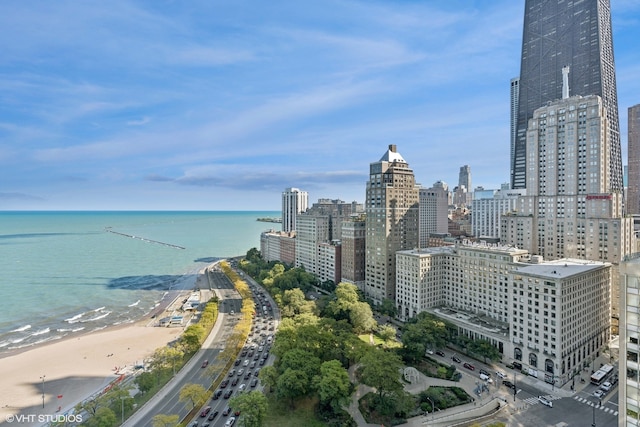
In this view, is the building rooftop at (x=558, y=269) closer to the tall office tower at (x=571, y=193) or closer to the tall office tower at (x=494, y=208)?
the tall office tower at (x=571, y=193)

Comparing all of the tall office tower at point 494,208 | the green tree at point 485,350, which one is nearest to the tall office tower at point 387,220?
the green tree at point 485,350

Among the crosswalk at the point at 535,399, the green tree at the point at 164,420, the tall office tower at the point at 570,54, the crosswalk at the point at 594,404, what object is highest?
the tall office tower at the point at 570,54

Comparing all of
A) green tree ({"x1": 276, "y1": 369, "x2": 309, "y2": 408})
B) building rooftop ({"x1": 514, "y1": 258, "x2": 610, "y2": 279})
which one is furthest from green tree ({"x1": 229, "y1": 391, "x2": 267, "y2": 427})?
building rooftop ({"x1": 514, "y1": 258, "x2": 610, "y2": 279})

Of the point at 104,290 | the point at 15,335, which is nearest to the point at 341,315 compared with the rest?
the point at 15,335

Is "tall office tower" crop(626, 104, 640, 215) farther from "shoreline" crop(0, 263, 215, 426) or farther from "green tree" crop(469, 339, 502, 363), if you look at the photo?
"shoreline" crop(0, 263, 215, 426)

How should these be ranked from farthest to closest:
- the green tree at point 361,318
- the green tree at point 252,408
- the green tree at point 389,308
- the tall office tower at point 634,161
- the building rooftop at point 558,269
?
1. the tall office tower at point 634,161
2. the green tree at point 389,308
3. the green tree at point 361,318
4. the building rooftop at point 558,269
5. the green tree at point 252,408

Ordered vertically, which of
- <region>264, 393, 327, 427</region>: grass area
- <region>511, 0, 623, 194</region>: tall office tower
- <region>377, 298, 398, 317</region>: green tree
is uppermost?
<region>511, 0, 623, 194</region>: tall office tower

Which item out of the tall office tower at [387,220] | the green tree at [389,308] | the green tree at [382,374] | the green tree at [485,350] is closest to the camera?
the green tree at [382,374]
